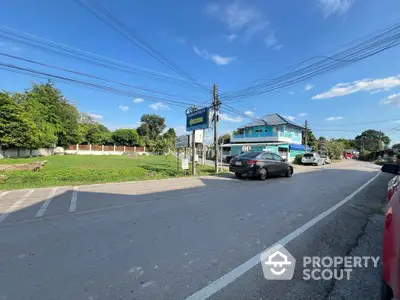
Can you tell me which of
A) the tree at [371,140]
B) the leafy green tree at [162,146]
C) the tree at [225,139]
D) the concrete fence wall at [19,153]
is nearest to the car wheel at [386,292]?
the concrete fence wall at [19,153]

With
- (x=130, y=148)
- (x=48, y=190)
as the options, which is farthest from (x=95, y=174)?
(x=130, y=148)

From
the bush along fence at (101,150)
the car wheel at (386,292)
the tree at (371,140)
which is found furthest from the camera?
the tree at (371,140)

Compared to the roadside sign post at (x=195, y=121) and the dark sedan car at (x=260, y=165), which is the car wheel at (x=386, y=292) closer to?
the dark sedan car at (x=260, y=165)

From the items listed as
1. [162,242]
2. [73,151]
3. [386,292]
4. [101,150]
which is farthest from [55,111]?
[386,292]

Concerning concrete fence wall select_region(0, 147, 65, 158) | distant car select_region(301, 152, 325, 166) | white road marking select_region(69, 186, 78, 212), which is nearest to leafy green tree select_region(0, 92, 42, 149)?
concrete fence wall select_region(0, 147, 65, 158)

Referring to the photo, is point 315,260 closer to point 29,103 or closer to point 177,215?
point 177,215

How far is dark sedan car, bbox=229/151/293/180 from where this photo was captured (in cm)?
1164

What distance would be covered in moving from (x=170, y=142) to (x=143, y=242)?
58.6 meters

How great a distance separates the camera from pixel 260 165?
1173 cm

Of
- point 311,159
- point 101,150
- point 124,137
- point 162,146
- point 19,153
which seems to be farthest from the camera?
point 162,146

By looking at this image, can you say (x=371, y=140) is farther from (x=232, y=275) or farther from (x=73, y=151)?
(x=232, y=275)

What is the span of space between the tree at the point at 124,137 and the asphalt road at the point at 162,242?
53013mm

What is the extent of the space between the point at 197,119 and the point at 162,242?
38.6 ft

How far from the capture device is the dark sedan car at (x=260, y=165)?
458 inches
